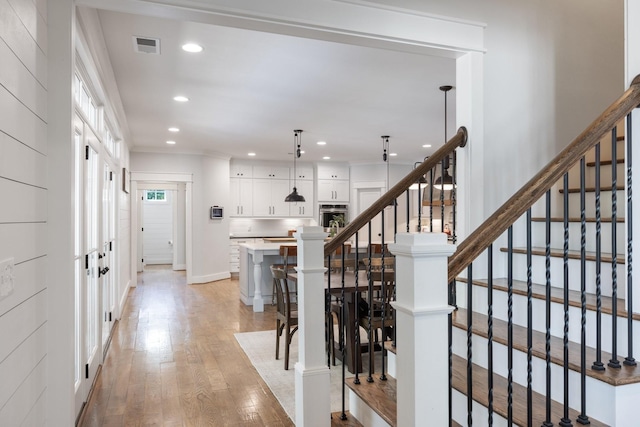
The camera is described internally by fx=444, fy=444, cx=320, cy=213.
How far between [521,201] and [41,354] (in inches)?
83.1

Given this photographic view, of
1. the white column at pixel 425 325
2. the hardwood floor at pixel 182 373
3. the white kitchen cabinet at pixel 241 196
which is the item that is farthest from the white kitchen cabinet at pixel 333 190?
the white column at pixel 425 325

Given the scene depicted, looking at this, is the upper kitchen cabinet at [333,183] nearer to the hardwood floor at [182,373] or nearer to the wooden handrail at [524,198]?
the hardwood floor at [182,373]

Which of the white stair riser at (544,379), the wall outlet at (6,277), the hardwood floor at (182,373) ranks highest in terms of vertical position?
the wall outlet at (6,277)

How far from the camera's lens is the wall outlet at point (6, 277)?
4.77ft

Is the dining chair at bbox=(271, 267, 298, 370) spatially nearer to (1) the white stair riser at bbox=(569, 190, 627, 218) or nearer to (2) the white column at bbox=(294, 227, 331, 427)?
(2) the white column at bbox=(294, 227, 331, 427)

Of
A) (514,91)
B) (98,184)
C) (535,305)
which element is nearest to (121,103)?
(98,184)

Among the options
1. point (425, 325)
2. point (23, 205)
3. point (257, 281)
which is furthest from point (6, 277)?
point (257, 281)

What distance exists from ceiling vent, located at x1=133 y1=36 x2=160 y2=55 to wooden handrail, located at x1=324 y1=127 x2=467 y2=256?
218cm

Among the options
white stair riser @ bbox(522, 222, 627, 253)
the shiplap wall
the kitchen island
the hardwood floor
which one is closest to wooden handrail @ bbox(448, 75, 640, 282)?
white stair riser @ bbox(522, 222, 627, 253)

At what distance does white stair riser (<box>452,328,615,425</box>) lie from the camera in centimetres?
163

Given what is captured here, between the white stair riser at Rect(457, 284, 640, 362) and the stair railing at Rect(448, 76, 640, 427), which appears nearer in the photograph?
the stair railing at Rect(448, 76, 640, 427)

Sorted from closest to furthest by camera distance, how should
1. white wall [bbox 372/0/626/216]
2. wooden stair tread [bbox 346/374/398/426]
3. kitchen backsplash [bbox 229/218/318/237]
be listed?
1. wooden stair tread [bbox 346/374/398/426]
2. white wall [bbox 372/0/626/216]
3. kitchen backsplash [bbox 229/218/318/237]

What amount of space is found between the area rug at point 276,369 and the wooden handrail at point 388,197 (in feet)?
4.18

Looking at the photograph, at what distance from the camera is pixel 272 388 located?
135 inches
